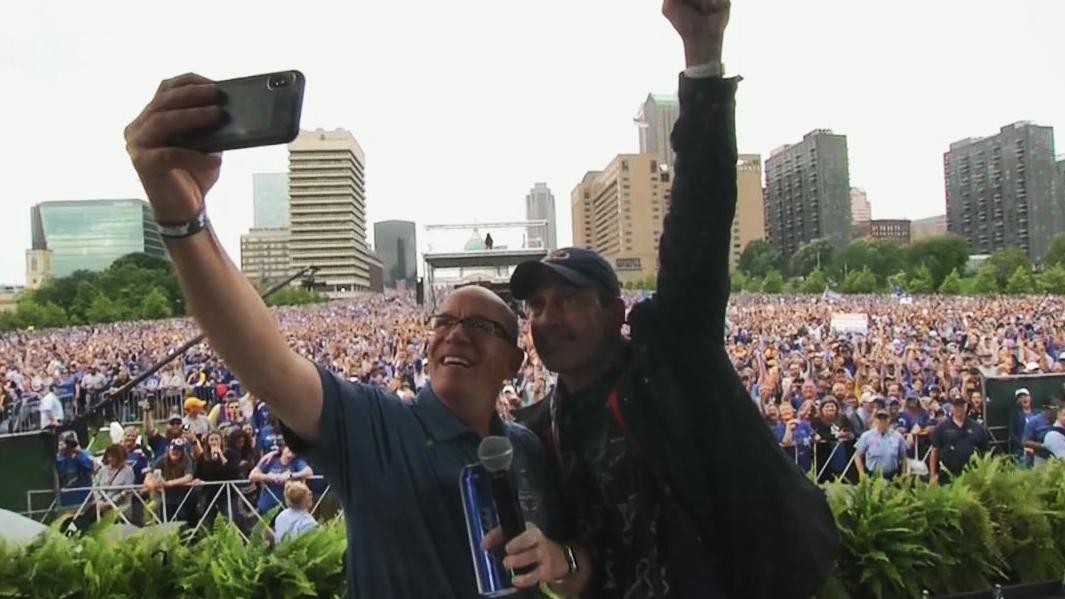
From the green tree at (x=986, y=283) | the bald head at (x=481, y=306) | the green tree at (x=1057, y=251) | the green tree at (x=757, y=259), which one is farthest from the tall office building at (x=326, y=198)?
the green tree at (x=1057, y=251)

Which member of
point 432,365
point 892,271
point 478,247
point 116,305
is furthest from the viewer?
point 892,271

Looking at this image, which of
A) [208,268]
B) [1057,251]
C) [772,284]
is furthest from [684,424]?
[1057,251]

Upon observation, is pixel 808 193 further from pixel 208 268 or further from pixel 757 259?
pixel 208 268

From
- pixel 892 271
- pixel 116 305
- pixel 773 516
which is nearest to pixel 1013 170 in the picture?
pixel 892 271

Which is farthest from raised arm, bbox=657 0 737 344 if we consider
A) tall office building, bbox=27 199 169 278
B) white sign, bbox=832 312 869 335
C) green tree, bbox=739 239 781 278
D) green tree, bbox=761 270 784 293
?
tall office building, bbox=27 199 169 278

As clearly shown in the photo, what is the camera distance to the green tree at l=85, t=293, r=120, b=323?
56375mm

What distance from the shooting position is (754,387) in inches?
466

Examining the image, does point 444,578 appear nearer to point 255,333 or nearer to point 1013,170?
point 255,333

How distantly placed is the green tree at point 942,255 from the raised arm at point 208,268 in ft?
254

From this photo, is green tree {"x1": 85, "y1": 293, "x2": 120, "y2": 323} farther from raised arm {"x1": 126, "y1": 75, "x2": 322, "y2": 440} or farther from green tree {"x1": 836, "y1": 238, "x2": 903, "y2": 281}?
raised arm {"x1": 126, "y1": 75, "x2": 322, "y2": 440}

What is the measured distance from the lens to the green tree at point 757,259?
76.6m

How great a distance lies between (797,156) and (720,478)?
9806 centimetres

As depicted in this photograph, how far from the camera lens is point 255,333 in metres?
1.35

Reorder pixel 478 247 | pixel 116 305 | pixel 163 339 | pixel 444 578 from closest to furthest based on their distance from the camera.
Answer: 1. pixel 444 578
2. pixel 163 339
3. pixel 478 247
4. pixel 116 305
